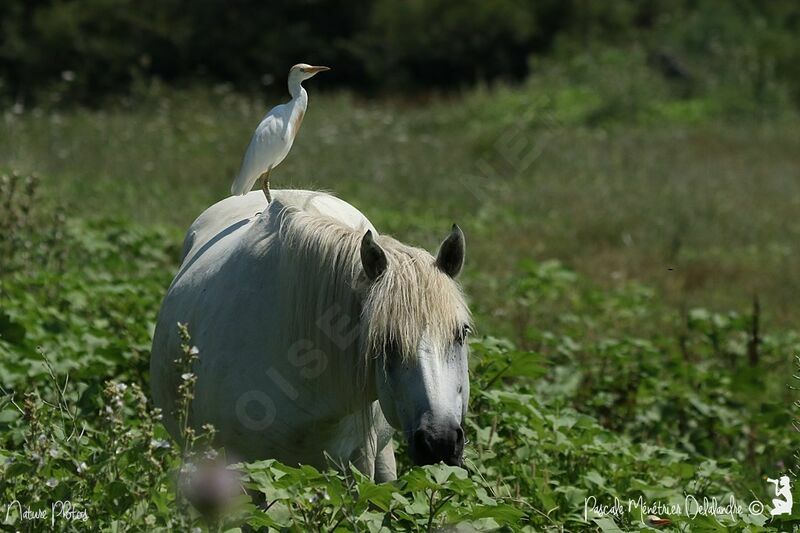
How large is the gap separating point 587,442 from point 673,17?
22.7 meters

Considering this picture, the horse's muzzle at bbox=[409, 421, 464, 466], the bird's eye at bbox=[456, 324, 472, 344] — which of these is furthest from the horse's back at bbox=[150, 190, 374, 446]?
the horse's muzzle at bbox=[409, 421, 464, 466]

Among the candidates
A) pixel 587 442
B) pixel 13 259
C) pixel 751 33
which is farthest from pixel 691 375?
pixel 751 33

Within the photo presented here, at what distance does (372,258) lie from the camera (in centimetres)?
327

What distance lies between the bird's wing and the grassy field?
0.81 metres

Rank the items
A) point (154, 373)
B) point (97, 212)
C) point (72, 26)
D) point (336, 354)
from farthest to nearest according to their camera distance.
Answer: point (72, 26) → point (97, 212) → point (154, 373) → point (336, 354)

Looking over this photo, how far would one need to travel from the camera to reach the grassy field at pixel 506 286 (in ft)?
9.75

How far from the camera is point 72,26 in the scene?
2312cm

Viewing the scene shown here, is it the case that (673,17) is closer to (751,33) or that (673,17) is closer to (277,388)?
(751,33)

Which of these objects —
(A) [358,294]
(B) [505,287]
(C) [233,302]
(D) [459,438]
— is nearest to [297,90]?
(C) [233,302]

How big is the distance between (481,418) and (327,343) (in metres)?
1.12

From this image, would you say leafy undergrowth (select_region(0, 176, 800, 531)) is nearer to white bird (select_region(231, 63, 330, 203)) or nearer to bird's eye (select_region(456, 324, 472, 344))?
bird's eye (select_region(456, 324, 472, 344))

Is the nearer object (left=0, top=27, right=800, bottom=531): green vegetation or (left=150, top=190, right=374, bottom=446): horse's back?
(left=0, top=27, right=800, bottom=531): green vegetation

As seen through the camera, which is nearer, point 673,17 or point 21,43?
point 21,43

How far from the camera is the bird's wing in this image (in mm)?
4102
